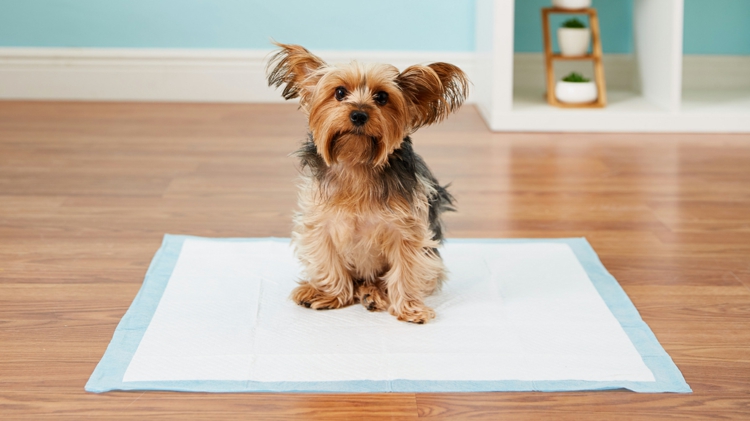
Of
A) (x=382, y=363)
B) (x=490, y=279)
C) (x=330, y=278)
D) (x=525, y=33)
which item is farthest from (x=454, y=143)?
(x=382, y=363)

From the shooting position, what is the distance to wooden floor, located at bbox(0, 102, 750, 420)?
4.88ft

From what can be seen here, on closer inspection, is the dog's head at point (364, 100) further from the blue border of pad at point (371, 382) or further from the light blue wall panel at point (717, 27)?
the light blue wall panel at point (717, 27)

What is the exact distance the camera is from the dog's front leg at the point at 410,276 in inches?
70.0

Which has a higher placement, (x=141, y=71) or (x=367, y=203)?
(x=367, y=203)

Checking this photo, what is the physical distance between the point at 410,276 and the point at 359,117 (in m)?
0.41

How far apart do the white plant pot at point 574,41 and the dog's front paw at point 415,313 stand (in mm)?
2161

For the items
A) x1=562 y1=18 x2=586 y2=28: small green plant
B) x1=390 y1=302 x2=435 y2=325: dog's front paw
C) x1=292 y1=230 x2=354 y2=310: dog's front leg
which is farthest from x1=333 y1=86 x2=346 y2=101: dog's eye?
x1=562 y1=18 x2=586 y2=28: small green plant

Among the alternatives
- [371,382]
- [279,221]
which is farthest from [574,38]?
[371,382]

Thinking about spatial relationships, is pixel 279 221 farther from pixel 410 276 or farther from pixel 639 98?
pixel 639 98

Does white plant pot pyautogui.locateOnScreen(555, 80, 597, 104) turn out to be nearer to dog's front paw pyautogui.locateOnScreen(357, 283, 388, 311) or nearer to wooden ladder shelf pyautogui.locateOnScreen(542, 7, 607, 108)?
wooden ladder shelf pyautogui.locateOnScreen(542, 7, 607, 108)

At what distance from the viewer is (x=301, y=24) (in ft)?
13.1

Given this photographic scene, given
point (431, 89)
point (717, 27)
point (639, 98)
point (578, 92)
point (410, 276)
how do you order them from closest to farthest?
point (431, 89), point (410, 276), point (578, 92), point (639, 98), point (717, 27)

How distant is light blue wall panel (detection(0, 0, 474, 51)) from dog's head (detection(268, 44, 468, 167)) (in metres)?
2.37

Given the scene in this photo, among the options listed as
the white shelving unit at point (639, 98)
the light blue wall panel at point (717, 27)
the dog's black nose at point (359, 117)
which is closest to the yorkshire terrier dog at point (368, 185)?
the dog's black nose at point (359, 117)
